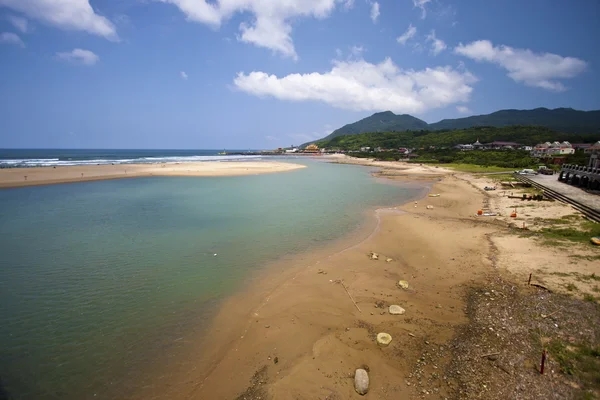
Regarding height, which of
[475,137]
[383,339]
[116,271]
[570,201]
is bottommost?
[383,339]

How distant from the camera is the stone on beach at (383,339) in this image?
6432 mm

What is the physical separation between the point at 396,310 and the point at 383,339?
1430mm

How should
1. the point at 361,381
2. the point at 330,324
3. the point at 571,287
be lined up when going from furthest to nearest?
the point at 571,287
the point at 330,324
the point at 361,381

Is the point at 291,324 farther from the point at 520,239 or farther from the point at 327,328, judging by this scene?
the point at 520,239

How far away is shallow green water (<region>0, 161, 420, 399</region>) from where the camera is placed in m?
6.23

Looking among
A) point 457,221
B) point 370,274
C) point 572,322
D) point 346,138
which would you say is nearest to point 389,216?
point 457,221

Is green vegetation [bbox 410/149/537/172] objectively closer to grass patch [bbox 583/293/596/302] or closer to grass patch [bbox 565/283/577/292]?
grass patch [bbox 565/283/577/292]

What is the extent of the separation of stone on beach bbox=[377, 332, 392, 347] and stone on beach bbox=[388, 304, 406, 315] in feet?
3.53

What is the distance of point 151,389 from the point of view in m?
5.54

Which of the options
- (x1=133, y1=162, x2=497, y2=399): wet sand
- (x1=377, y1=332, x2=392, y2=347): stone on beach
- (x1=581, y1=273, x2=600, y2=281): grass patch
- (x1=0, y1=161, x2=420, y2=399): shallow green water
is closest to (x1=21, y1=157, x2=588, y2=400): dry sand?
(x1=133, y1=162, x2=497, y2=399): wet sand

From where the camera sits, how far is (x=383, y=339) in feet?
21.4

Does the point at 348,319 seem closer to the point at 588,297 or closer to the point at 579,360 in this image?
the point at 579,360

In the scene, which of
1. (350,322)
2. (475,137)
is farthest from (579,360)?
(475,137)

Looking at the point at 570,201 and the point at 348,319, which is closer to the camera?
the point at 348,319
